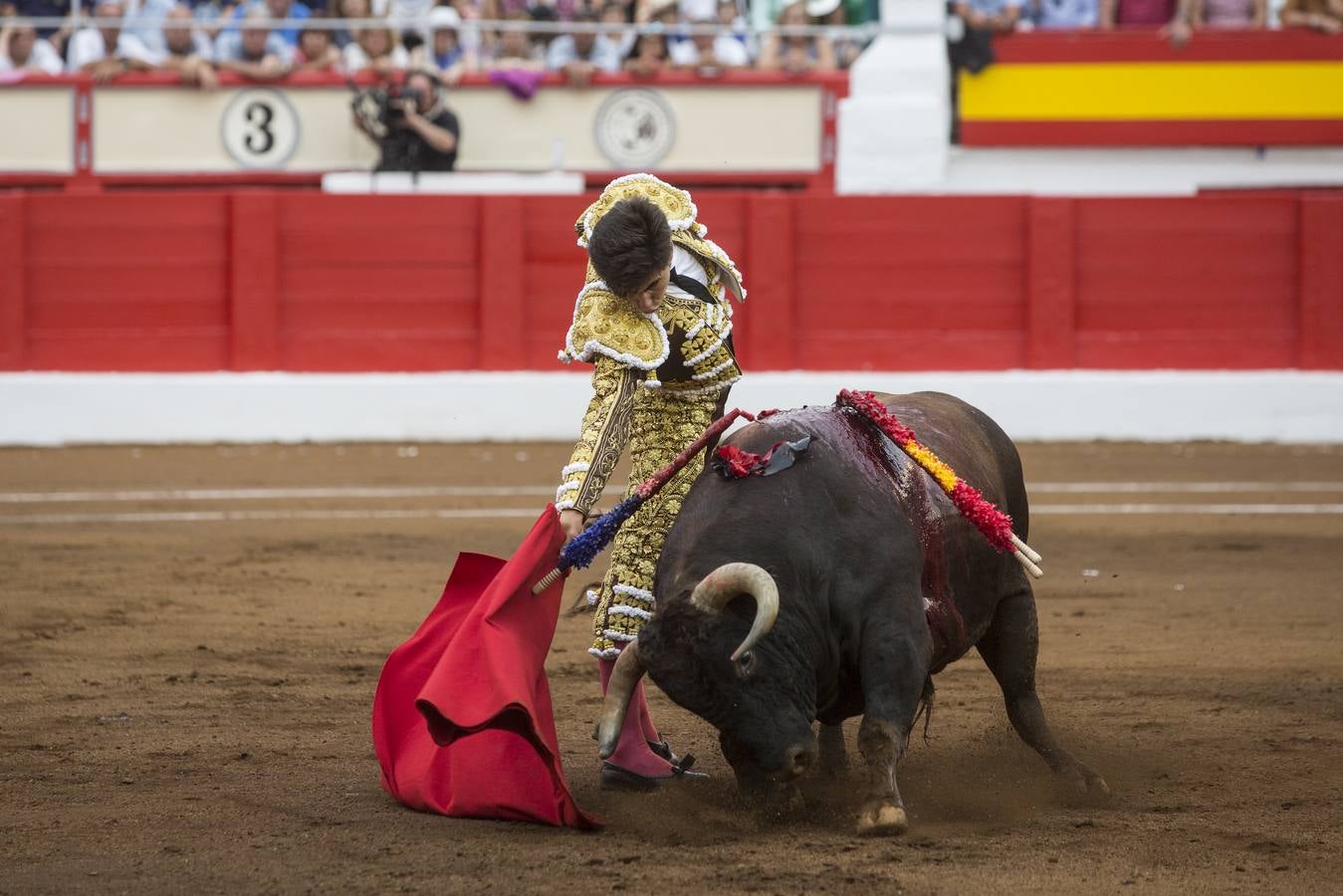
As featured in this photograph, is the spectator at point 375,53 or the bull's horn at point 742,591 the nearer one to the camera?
the bull's horn at point 742,591

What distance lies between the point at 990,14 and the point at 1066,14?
1.91 ft

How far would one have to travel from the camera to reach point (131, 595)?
17.1 ft

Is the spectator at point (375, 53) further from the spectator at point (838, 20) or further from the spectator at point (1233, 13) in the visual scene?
the spectator at point (1233, 13)

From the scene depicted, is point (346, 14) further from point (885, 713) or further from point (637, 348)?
point (885, 713)

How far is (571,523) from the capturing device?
3146 millimetres

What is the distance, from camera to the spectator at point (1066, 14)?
11.5 meters

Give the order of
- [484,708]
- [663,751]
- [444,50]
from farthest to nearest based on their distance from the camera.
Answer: [444,50] → [663,751] → [484,708]

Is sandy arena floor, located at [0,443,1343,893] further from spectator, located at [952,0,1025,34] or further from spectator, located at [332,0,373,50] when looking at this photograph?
spectator, located at [952,0,1025,34]

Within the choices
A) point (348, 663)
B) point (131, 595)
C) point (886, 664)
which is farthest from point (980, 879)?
point (131, 595)

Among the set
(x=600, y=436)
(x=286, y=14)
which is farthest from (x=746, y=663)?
(x=286, y=14)

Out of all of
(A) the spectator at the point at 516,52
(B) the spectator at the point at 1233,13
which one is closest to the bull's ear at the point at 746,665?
(A) the spectator at the point at 516,52

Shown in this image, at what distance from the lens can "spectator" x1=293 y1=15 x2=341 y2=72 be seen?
35.8ft

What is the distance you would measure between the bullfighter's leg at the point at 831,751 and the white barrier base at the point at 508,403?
598 centimetres

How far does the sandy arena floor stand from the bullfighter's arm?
1.79ft
